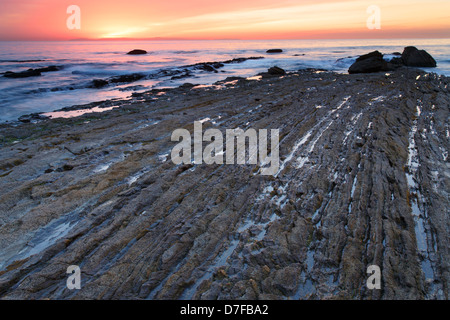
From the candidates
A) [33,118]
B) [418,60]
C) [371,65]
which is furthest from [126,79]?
[418,60]

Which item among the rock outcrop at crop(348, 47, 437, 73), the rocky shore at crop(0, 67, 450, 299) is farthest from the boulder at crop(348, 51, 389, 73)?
the rocky shore at crop(0, 67, 450, 299)

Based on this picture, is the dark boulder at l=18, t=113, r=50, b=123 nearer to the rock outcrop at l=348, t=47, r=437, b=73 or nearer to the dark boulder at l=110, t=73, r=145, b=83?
the dark boulder at l=110, t=73, r=145, b=83

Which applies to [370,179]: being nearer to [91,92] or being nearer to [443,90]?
[443,90]

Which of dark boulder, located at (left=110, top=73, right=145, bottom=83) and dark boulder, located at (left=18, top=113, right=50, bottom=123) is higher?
dark boulder, located at (left=110, top=73, right=145, bottom=83)

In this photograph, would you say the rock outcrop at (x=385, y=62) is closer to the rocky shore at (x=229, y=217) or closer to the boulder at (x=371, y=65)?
the boulder at (x=371, y=65)

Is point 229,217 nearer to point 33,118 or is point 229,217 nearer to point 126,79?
point 33,118

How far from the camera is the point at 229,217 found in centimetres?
392

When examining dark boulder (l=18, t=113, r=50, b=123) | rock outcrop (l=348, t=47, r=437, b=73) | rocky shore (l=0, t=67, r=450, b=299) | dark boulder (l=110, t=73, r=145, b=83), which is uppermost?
rock outcrop (l=348, t=47, r=437, b=73)

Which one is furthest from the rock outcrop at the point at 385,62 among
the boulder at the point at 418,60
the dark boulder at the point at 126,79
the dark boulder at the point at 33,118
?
the dark boulder at the point at 33,118

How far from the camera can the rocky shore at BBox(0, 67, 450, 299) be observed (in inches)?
116

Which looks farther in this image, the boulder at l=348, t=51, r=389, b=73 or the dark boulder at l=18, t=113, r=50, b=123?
the boulder at l=348, t=51, r=389, b=73
